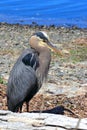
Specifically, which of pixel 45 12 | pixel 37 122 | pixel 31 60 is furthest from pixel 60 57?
pixel 45 12

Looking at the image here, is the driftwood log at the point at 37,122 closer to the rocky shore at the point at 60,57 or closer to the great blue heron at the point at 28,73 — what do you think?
the rocky shore at the point at 60,57

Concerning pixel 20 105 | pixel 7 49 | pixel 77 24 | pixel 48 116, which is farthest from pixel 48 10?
pixel 48 116

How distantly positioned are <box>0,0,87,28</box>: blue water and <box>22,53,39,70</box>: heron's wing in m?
12.6

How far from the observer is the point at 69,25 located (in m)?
19.5

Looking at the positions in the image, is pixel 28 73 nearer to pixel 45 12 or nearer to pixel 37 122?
pixel 37 122

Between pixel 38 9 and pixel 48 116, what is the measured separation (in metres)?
18.4

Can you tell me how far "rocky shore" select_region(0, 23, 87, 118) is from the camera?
8.29m

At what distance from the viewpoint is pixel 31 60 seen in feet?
23.0

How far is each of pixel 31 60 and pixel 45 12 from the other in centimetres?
1492

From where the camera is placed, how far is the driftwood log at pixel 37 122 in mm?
4051

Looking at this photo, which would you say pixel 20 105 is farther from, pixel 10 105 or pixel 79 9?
pixel 79 9

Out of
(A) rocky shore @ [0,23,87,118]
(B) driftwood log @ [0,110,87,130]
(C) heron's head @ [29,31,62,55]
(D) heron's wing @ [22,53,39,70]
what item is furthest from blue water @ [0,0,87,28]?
(B) driftwood log @ [0,110,87,130]

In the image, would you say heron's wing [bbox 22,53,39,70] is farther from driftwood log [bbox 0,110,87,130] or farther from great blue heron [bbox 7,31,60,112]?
driftwood log [bbox 0,110,87,130]

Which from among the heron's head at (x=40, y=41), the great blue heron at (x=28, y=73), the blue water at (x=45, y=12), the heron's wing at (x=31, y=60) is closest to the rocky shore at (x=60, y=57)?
the great blue heron at (x=28, y=73)
